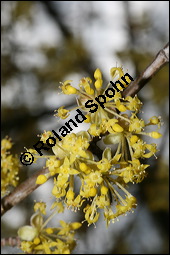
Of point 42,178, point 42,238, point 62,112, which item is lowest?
point 42,238

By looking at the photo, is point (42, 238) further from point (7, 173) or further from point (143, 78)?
point (143, 78)

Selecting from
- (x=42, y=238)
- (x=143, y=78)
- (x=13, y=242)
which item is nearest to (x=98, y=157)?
(x=143, y=78)

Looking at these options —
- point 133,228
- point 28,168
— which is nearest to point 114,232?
point 133,228

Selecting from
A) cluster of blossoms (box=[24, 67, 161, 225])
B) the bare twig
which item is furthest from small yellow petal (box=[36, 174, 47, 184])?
the bare twig

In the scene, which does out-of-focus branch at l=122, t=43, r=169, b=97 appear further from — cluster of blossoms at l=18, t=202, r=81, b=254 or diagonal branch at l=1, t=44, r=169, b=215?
cluster of blossoms at l=18, t=202, r=81, b=254

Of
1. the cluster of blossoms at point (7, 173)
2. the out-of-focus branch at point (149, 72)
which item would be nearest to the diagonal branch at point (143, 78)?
the out-of-focus branch at point (149, 72)

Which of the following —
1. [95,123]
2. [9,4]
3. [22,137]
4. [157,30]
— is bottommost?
[95,123]

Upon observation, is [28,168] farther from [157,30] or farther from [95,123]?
[95,123]
